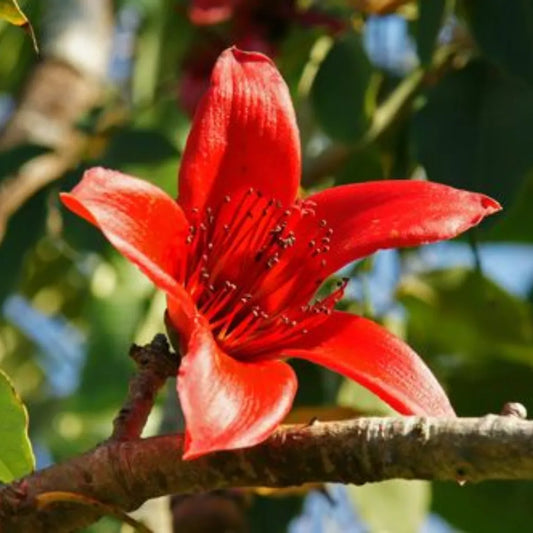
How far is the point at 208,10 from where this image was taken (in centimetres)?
210

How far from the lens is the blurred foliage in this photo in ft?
5.13

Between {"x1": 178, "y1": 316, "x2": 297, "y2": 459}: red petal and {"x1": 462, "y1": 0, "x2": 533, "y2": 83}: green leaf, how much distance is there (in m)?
0.56

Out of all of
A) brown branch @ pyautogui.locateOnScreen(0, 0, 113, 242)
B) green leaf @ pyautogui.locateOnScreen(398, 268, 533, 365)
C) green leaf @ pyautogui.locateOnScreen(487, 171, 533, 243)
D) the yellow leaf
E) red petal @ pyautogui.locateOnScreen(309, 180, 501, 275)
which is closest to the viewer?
red petal @ pyautogui.locateOnScreen(309, 180, 501, 275)

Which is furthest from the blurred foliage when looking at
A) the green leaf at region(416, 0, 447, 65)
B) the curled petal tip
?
the curled petal tip

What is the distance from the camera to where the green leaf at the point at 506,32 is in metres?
1.52

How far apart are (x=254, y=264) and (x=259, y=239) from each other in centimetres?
2

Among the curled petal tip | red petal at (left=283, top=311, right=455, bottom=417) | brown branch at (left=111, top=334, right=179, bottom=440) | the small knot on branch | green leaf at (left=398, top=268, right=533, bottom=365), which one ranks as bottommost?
green leaf at (left=398, top=268, right=533, bottom=365)

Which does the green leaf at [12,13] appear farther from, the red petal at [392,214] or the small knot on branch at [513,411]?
the small knot on branch at [513,411]

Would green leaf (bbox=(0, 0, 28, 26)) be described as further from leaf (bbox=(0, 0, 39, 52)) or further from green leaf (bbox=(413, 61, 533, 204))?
green leaf (bbox=(413, 61, 533, 204))

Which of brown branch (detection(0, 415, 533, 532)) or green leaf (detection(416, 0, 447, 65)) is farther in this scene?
green leaf (detection(416, 0, 447, 65))

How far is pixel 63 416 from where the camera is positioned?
1850 millimetres

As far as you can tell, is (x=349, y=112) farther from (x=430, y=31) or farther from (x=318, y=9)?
(x=318, y=9)

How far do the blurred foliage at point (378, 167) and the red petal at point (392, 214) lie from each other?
0.16 m

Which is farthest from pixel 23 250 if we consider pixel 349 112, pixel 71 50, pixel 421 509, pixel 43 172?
pixel 71 50
